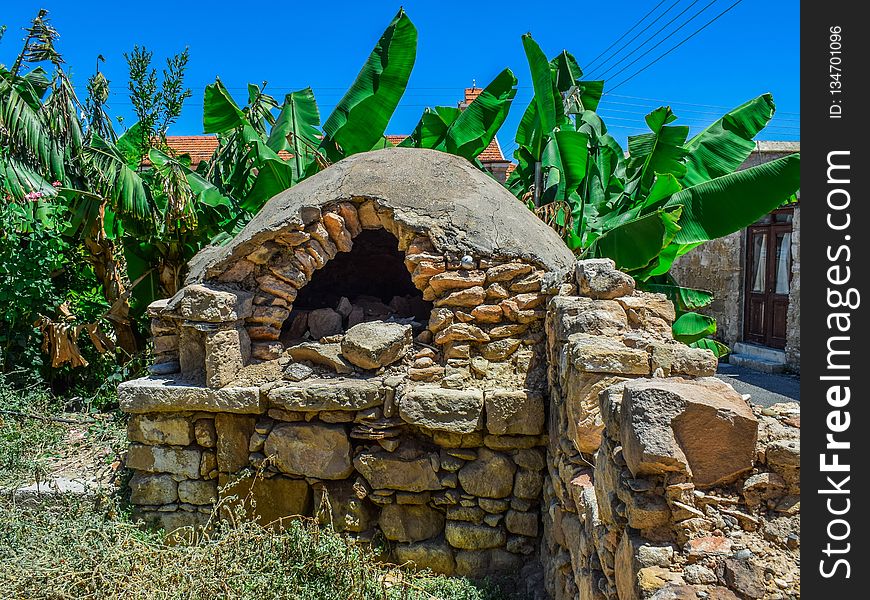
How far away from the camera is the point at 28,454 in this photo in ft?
21.3

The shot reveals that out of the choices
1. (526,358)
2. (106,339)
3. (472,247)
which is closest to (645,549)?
(526,358)

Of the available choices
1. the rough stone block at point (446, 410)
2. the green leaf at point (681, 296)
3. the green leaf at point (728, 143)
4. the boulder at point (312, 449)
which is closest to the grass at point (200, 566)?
the boulder at point (312, 449)

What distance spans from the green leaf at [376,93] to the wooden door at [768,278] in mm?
8875

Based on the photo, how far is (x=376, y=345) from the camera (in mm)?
4934

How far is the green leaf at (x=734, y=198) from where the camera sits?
18.6 ft

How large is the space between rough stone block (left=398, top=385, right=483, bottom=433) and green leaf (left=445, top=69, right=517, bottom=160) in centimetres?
406

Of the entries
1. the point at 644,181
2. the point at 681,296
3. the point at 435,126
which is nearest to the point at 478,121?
the point at 435,126

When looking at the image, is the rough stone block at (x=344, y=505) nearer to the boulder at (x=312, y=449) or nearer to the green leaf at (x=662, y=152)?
the boulder at (x=312, y=449)

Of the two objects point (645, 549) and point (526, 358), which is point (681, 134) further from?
point (645, 549)

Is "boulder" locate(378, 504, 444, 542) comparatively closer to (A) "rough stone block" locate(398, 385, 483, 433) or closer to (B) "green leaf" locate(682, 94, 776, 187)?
(A) "rough stone block" locate(398, 385, 483, 433)

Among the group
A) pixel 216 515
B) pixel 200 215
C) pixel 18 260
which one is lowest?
pixel 216 515

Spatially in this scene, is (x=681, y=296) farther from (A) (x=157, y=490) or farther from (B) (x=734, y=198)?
(A) (x=157, y=490)

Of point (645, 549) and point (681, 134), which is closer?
point (645, 549)

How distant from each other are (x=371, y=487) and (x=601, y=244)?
3.07m
